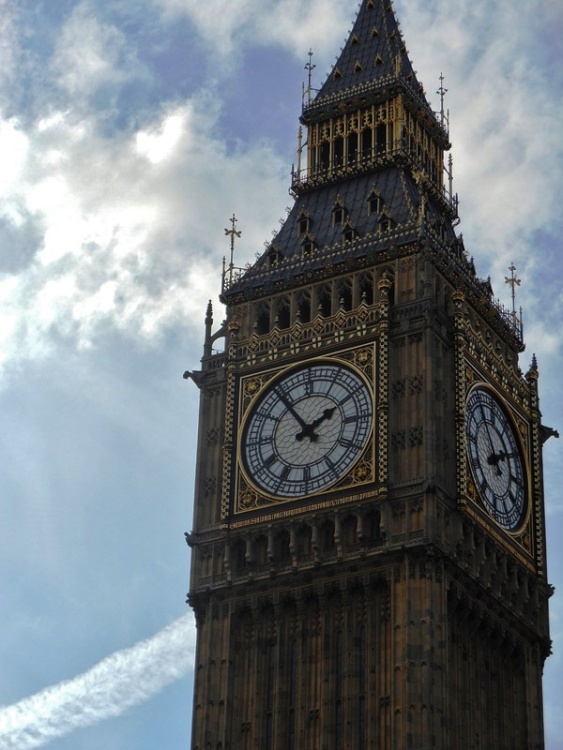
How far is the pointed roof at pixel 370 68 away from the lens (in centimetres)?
9950

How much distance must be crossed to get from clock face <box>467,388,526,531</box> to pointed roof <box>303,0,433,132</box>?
55.4 feet

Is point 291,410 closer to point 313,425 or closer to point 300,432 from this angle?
point 300,432

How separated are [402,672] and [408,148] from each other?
26.6 m

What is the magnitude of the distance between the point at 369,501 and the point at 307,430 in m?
4.73

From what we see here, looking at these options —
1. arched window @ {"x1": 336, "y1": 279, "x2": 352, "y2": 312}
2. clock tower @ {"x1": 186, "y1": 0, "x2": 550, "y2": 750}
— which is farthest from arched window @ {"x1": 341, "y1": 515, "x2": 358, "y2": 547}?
arched window @ {"x1": 336, "y1": 279, "x2": 352, "y2": 312}

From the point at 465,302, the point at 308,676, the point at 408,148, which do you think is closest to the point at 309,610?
the point at 308,676

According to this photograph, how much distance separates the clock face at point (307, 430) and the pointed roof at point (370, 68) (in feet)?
54.0

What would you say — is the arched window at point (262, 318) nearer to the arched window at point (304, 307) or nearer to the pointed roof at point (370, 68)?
the arched window at point (304, 307)

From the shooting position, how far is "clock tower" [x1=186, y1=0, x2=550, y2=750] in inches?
3233

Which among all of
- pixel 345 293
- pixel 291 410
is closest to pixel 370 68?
pixel 345 293

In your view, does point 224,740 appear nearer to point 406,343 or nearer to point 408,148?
point 406,343

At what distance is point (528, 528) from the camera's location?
89.4m

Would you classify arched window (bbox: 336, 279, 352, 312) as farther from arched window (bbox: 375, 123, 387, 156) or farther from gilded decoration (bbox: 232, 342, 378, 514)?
arched window (bbox: 375, 123, 387, 156)

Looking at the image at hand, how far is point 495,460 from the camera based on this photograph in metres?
88.6
